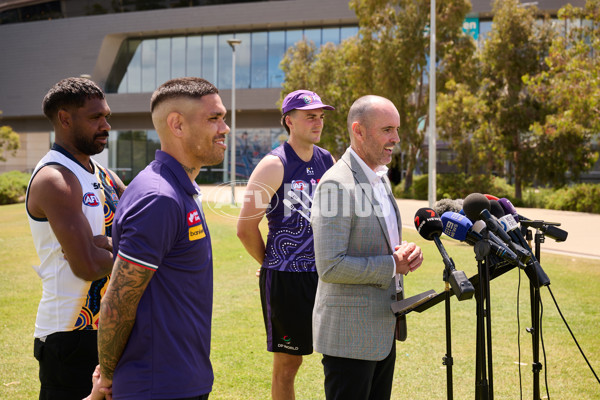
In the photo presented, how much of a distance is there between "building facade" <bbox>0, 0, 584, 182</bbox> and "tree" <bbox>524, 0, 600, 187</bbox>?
23501mm

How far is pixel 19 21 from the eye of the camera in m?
56.5

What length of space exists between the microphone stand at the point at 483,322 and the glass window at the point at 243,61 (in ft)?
156

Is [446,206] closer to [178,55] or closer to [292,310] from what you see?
[292,310]

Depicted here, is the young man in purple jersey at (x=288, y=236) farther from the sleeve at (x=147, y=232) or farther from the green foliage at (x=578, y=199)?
the green foliage at (x=578, y=199)

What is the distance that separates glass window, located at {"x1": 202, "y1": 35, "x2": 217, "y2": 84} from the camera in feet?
165

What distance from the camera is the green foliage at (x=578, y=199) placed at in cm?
2280

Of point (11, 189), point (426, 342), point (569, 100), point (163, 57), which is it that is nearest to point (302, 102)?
point (426, 342)

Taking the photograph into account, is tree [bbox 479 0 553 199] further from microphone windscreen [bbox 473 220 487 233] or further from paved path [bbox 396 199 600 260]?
microphone windscreen [bbox 473 220 487 233]

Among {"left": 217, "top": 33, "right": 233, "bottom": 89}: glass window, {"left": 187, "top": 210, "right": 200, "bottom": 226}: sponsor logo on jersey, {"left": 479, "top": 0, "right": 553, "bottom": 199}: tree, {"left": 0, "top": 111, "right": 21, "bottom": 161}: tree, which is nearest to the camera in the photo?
{"left": 187, "top": 210, "right": 200, "bottom": 226}: sponsor logo on jersey

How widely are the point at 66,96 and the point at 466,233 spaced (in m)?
2.22

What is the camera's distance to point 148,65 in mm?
52500

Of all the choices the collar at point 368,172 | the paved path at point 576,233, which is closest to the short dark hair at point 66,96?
the collar at point 368,172

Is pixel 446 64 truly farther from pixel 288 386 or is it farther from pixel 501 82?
pixel 288 386

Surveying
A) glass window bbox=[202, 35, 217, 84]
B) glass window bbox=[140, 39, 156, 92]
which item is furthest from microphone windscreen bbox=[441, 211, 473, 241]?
glass window bbox=[140, 39, 156, 92]
